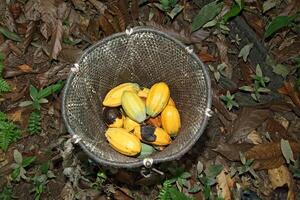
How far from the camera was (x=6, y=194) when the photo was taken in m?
2.38

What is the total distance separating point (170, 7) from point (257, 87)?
67 cm

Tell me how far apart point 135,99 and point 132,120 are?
0.10 m

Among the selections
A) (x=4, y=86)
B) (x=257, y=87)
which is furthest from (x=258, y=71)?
(x=4, y=86)

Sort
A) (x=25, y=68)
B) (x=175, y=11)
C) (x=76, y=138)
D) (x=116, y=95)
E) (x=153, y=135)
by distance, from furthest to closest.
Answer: (x=175, y=11)
(x=25, y=68)
(x=116, y=95)
(x=153, y=135)
(x=76, y=138)

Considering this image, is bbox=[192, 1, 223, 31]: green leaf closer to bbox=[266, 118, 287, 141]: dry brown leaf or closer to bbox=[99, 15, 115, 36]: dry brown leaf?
bbox=[99, 15, 115, 36]: dry brown leaf

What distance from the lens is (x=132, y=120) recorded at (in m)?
2.05

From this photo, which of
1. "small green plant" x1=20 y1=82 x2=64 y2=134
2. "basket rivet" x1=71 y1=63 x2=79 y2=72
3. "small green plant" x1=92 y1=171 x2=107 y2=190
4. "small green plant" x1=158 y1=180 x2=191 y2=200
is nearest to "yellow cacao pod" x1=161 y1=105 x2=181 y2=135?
"small green plant" x1=158 y1=180 x2=191 y2=200

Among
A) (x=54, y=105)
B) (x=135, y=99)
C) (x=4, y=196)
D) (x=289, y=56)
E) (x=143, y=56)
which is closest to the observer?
(x=135, y=99)

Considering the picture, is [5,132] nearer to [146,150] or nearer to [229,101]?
[146,150]

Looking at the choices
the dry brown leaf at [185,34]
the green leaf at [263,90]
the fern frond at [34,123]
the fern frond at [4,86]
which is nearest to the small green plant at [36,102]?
the fern frond at [34,123]

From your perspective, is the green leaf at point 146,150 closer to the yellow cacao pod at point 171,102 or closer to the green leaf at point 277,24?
the yellow cacao pod at point 171,102

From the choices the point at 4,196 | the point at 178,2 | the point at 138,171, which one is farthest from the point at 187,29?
the point at 4,196

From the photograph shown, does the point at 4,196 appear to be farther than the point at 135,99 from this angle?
Yes

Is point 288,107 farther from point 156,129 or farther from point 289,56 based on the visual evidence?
point 156,129
